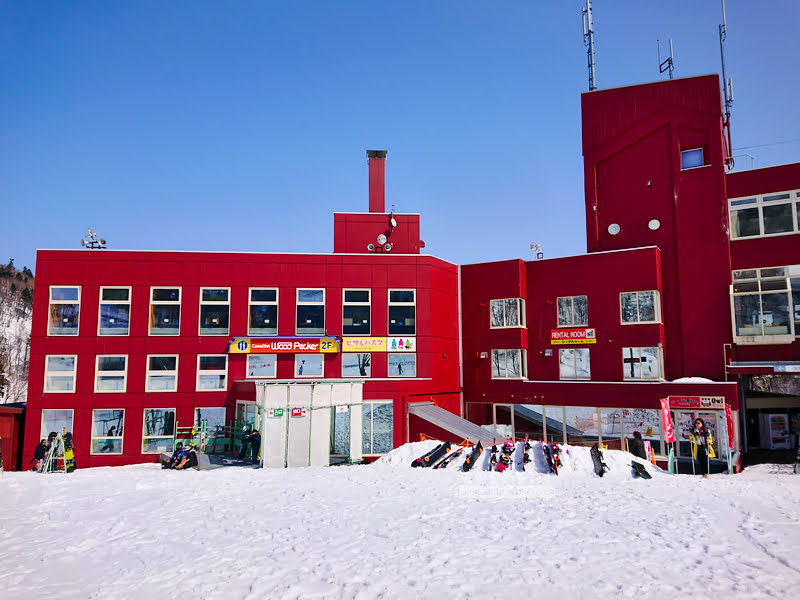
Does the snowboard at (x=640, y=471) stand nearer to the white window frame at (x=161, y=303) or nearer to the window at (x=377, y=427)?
the window at (x=377, y=427)

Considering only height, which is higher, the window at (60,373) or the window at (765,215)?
the window at (765,215)

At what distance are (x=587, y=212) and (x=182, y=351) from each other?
22.0 meters

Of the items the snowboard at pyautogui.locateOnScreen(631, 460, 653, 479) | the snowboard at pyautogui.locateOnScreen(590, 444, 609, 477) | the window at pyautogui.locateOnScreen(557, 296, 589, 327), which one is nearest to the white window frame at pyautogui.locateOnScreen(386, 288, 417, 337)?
the window at pyautogui.locateOnScreen(557, 296, 589, 327)

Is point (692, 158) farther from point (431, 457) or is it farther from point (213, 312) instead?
point (213, 312)

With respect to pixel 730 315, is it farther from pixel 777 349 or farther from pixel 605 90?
pixel 605 90

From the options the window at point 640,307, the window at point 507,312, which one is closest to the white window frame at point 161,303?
the window at point 507,312

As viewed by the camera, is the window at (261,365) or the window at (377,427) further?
the window at (261,365)

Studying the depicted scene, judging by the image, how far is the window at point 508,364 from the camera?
2995 centimetres

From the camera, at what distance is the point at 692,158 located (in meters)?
27.7

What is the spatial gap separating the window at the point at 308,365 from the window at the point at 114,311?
319 inches

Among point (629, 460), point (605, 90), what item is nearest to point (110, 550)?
point (629, 460)

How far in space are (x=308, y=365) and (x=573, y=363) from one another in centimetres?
1325

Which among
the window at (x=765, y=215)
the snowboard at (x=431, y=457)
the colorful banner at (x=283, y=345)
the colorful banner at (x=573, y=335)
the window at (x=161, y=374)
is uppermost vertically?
the window at (x=765, y=215)

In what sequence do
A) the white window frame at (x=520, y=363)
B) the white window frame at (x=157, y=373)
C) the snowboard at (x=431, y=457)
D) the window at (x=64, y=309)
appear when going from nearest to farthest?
the snowboard at (x=431, y=457) < the white window frame at (x=157, y=373) < the window at (x=64, y=309) < the white window frame at (x=520, y=363)
